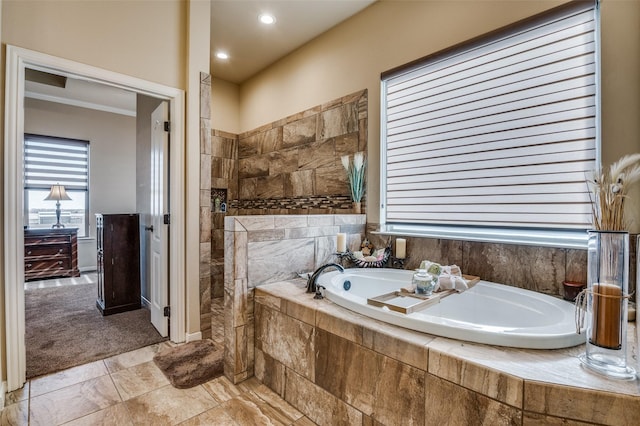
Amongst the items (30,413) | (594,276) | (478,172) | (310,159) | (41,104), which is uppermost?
(41,104)

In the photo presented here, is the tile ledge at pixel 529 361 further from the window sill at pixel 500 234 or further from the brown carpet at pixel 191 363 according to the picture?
the brown carpet at pixel 191 363

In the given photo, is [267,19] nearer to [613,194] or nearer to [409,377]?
[613,194]

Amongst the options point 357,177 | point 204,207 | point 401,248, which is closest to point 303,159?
point 357,177

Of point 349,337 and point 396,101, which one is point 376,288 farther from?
point 396,101

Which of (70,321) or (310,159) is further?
(310,159)

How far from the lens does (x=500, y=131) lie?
2.19m

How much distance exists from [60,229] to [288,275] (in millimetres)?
4510

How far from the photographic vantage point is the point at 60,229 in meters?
4.71

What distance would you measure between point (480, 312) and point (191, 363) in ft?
6.59

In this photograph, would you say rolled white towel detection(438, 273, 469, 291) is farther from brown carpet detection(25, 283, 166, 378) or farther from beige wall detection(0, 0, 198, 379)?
brown carpet detection(25, 283, 166, 378)

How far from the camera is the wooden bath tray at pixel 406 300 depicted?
4.73 ft

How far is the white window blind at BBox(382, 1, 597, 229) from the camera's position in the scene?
1884 millimetres

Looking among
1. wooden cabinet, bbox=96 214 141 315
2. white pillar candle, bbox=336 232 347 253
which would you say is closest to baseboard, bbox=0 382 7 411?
wooden cabinet, bbox=96 214 141 315

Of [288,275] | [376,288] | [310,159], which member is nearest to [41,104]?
[310,159]
